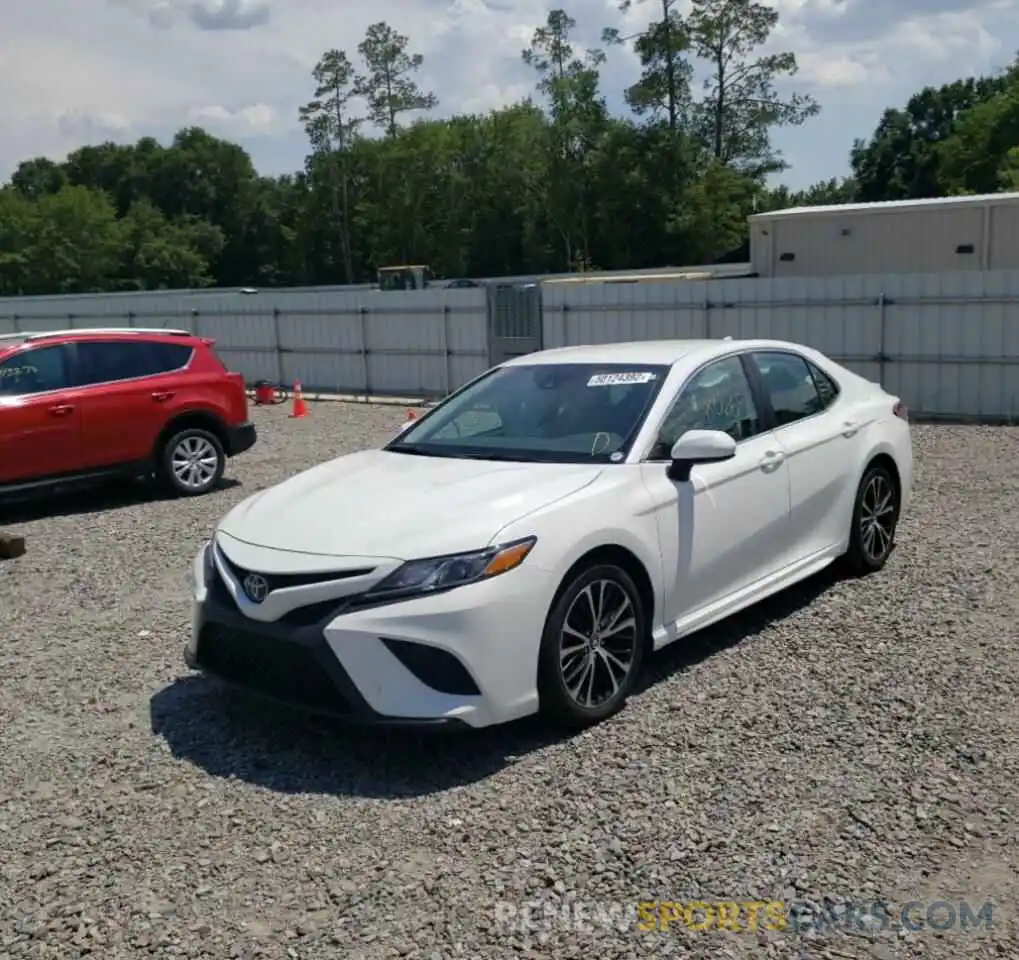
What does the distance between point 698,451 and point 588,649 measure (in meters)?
1.02

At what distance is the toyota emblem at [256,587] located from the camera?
4617 mm

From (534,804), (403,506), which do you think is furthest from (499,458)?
(534,804)

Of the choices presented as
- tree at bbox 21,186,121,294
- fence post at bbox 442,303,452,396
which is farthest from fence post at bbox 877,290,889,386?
tree at bbox 21,186,121,294

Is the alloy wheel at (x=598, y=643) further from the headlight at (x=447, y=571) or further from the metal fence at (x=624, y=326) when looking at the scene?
the metal fence at (x=624, y=326)

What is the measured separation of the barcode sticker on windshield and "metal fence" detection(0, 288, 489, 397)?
1282 centimetres

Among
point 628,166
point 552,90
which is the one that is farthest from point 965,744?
point 552,90

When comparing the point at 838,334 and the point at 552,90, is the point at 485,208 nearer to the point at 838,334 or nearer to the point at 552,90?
the point at 552,90

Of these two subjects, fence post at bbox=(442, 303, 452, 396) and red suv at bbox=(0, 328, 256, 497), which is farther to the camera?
fence post at bbox=(442, 303, 452, 396)

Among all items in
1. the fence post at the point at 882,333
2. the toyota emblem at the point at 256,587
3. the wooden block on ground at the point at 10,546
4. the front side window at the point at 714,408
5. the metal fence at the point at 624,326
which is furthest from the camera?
the fence post at the point at 882,333

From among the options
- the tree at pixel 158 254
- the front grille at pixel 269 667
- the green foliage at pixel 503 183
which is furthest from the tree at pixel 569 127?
the front grille at pixel 269 667

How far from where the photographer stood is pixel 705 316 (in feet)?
53.5

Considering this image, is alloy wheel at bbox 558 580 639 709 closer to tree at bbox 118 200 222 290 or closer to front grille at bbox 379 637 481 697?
front grille at bbox 379 637 481 697

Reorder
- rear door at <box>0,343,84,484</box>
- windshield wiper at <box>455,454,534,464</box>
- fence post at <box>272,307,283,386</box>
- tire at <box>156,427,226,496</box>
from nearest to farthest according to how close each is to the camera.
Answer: windshield wiper at <box>455,454,534,464</box>
rear door at <box>0,343,84,484</box>
tire at <box>156,427,226,496</box>
fence post at <box>272,307,283,386</box>

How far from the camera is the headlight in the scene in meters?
4.40
